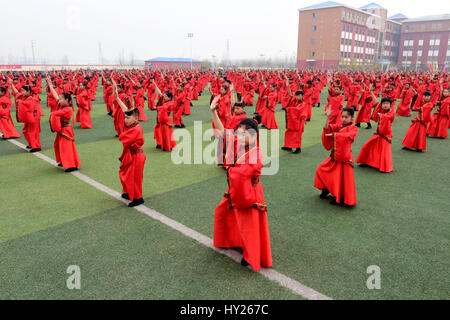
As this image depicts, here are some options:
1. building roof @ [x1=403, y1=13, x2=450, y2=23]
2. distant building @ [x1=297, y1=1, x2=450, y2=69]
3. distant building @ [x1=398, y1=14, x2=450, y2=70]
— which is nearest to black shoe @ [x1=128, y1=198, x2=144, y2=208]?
distant building @ [x1=297, y1=1, x2=450, y2=69]

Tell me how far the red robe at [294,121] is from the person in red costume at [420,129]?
3261mm

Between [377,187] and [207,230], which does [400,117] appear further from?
[207,230]

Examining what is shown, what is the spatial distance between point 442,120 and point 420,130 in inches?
104

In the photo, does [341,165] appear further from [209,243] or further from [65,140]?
[65,140]

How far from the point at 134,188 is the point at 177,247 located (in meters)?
1.65

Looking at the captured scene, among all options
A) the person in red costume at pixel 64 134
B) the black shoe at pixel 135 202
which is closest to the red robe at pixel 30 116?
the person in red costume at pixel 64 134

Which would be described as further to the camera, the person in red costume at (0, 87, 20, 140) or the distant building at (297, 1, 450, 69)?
the distant building at (297, 1, 450, 69)

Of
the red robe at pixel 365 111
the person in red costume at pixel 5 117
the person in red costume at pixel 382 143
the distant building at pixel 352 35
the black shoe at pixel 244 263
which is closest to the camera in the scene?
the black shoe at pixel 244 263

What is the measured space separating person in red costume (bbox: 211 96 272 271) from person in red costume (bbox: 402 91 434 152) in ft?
24.2

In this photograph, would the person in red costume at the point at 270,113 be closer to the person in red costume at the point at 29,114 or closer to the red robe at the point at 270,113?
the red robe at the point at 270,113

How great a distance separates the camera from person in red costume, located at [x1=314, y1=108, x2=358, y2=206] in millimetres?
5203

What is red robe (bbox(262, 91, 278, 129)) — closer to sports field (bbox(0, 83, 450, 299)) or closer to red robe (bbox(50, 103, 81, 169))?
sports field (bbox(0, 83, 450, 299))

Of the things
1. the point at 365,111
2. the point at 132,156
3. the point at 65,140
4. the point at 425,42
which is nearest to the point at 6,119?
the point at 65,140

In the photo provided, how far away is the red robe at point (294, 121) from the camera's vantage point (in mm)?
8469
